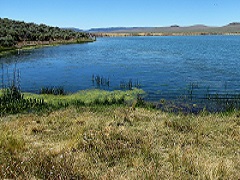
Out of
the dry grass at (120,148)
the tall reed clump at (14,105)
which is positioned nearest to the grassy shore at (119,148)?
the dry grass at (120,148)

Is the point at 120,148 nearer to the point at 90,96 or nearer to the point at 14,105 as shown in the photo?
the point at 14,105

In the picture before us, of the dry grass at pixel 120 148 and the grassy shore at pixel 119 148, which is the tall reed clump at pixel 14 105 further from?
the dry grass at pixel 120 148

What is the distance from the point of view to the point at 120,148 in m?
6.78

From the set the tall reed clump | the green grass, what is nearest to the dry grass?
the tall reed clump

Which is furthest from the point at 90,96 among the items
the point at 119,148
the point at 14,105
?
the point at 119,148

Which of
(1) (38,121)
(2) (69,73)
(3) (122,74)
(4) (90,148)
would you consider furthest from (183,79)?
(4) (90,148)

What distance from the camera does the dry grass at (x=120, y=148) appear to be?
5.22 metres

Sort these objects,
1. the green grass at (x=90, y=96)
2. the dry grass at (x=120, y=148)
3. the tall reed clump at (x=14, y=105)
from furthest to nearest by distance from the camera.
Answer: the green grass at (x=90, y=96) < the tall reed clump at (x=14, y=105) < the dry grass at (x=120, y=148)

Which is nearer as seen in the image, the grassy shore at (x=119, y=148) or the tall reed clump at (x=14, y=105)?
the grassy shore at (x=119, y=148)

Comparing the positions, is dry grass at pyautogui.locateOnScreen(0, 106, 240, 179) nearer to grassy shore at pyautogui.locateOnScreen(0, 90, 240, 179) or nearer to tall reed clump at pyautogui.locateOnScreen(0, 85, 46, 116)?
grassy shore at pyautogui.locateOnScreen(0, 90, 240, 179)

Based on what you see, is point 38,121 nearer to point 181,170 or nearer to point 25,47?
point 181,170

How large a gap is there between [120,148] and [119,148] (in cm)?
3

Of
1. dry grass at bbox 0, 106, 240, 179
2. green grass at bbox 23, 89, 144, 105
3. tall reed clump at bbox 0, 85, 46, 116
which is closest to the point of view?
dry grass at bbox 0, 106, 240, 179

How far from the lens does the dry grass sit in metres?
5.22
